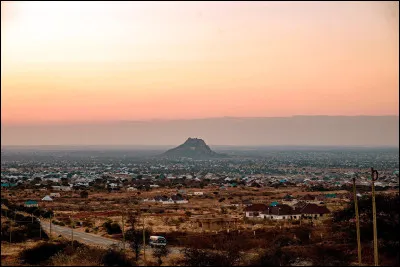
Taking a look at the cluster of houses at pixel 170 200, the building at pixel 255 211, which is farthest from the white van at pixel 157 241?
the cluster of houses at pixel 170 200

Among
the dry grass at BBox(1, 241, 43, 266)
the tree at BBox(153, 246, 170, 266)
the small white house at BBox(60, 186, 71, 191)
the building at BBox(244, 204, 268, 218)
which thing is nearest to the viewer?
the dry grass at BBox(1, 241, 43, 266)

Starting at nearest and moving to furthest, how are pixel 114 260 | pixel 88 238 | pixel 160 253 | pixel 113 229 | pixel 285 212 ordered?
pixel 114 260 → pixel 160 253 → pixel 88 238 → pixel 113 229 → pixel 285 212

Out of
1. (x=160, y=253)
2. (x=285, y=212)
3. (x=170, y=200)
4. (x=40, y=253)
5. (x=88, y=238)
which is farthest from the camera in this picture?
(x=170, y=200)

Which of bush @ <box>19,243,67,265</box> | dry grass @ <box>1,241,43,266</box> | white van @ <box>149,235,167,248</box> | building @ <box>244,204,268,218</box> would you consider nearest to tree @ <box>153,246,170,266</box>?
white van @ <box>149,235,167,248</box>

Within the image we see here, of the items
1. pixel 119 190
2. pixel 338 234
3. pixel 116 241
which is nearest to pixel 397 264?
pixel 338 234

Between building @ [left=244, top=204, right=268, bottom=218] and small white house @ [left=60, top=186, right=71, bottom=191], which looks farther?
small white house @ [left=60, top=186, right=71, bottom=191]

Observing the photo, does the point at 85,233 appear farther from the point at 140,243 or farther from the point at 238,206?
the point at 238,206

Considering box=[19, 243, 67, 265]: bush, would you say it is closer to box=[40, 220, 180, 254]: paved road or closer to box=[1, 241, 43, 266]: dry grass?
box=[1, 241, 43, 266]: dry grass

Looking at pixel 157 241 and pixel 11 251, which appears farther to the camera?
pixel 157 241

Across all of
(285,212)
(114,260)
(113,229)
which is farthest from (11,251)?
(285,212)

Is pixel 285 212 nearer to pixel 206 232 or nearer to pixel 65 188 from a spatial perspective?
pixel 206 232

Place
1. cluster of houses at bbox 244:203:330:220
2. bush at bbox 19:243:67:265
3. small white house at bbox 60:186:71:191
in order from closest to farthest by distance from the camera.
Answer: bush at bbox 19:243:67:265 → cluster of houses at bbox 244:203:330:220 → small white house at bbox 60:186:71:191
